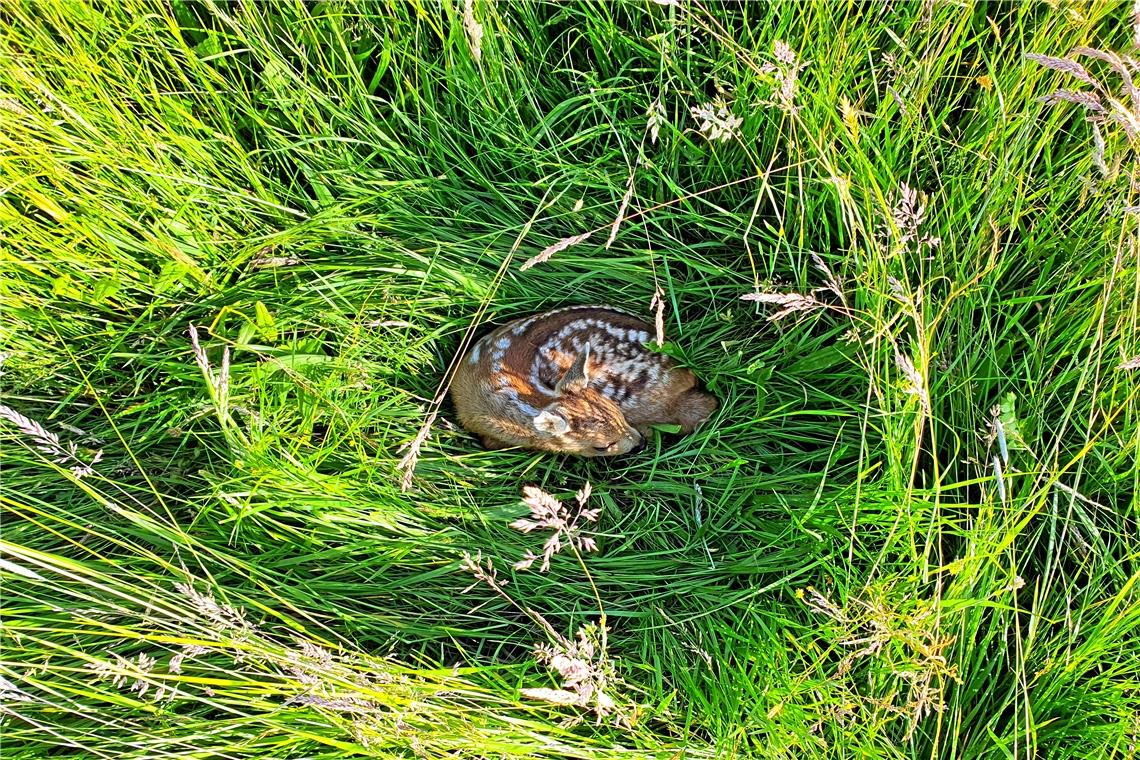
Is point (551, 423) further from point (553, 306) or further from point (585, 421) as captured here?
point (553, 306)

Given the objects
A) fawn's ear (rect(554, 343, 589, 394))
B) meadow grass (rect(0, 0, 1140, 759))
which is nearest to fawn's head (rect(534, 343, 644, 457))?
fawn's ear (rect(554, 343, 589, 394))

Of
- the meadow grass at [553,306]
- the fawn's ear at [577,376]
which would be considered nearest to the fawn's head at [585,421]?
the fawn's ear at [577,376]

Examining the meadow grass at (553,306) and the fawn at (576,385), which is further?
the fawn at (576,385)

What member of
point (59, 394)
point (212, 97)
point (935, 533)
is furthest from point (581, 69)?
point (59, 394)

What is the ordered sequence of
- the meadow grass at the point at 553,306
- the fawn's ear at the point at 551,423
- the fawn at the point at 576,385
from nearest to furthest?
the meadow grass at the point at 553,306 < the fawn's ear at the point at 551,423 < the fawn at the point at 576,385

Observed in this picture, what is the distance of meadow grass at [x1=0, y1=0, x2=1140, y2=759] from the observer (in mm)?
2273

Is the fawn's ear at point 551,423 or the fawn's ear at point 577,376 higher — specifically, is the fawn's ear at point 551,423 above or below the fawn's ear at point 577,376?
below

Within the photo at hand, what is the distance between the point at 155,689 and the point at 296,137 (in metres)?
2.08

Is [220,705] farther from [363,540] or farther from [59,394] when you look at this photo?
[59,394]

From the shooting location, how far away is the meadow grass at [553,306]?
2273mm

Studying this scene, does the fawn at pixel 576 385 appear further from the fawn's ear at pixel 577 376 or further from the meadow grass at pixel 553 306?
the meadow grass at pixel 553 306

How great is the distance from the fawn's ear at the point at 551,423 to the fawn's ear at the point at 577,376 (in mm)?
145

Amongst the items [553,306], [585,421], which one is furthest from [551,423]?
[553,306]

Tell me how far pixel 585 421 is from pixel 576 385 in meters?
0.15
